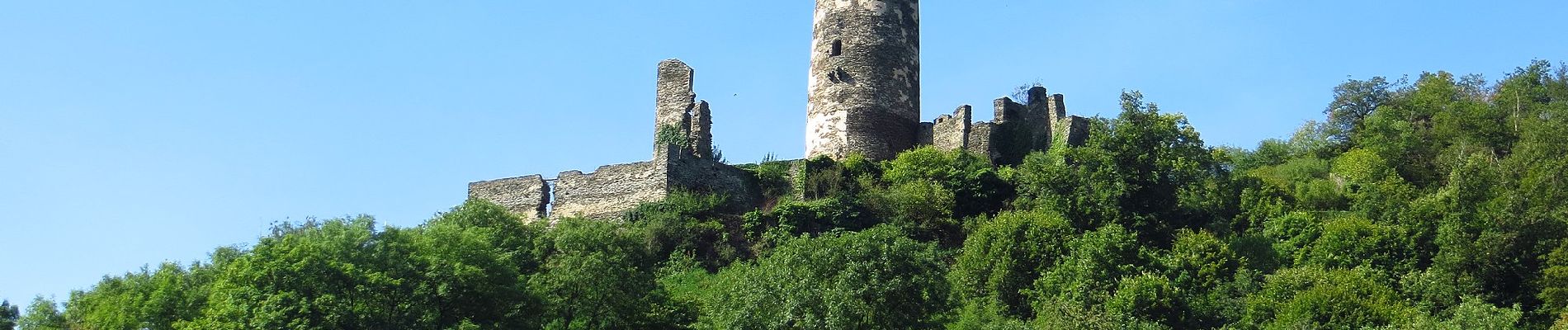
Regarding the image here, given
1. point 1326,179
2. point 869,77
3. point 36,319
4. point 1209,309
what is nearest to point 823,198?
point 869,77

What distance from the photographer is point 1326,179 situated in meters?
46.7

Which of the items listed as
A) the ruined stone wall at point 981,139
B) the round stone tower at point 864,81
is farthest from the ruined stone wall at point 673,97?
the ruined stone wall at point 981,139

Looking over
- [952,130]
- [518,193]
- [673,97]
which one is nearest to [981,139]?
[952,130]

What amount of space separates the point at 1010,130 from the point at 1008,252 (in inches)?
335

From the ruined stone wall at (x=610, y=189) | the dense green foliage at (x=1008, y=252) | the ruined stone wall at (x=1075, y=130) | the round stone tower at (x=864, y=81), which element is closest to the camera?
the dense green foliage at (x=1008, y=252)

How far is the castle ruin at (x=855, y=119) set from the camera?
44.3m

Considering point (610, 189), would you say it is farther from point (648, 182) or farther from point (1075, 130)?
point (1075, 130)

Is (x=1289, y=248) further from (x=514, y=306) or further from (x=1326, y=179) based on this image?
(x=514, y=306)

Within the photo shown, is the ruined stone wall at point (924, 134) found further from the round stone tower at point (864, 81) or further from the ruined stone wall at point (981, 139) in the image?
the ruined stone wall at point (981, 139)

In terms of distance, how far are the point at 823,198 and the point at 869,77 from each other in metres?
4.60

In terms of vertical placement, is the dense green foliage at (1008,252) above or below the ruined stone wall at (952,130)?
below

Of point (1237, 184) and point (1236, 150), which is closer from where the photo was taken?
point (1237, 184)

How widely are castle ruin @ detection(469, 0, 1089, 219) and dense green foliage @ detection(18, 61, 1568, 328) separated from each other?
1389 millimetres

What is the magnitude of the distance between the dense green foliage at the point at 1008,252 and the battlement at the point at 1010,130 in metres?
1.48
